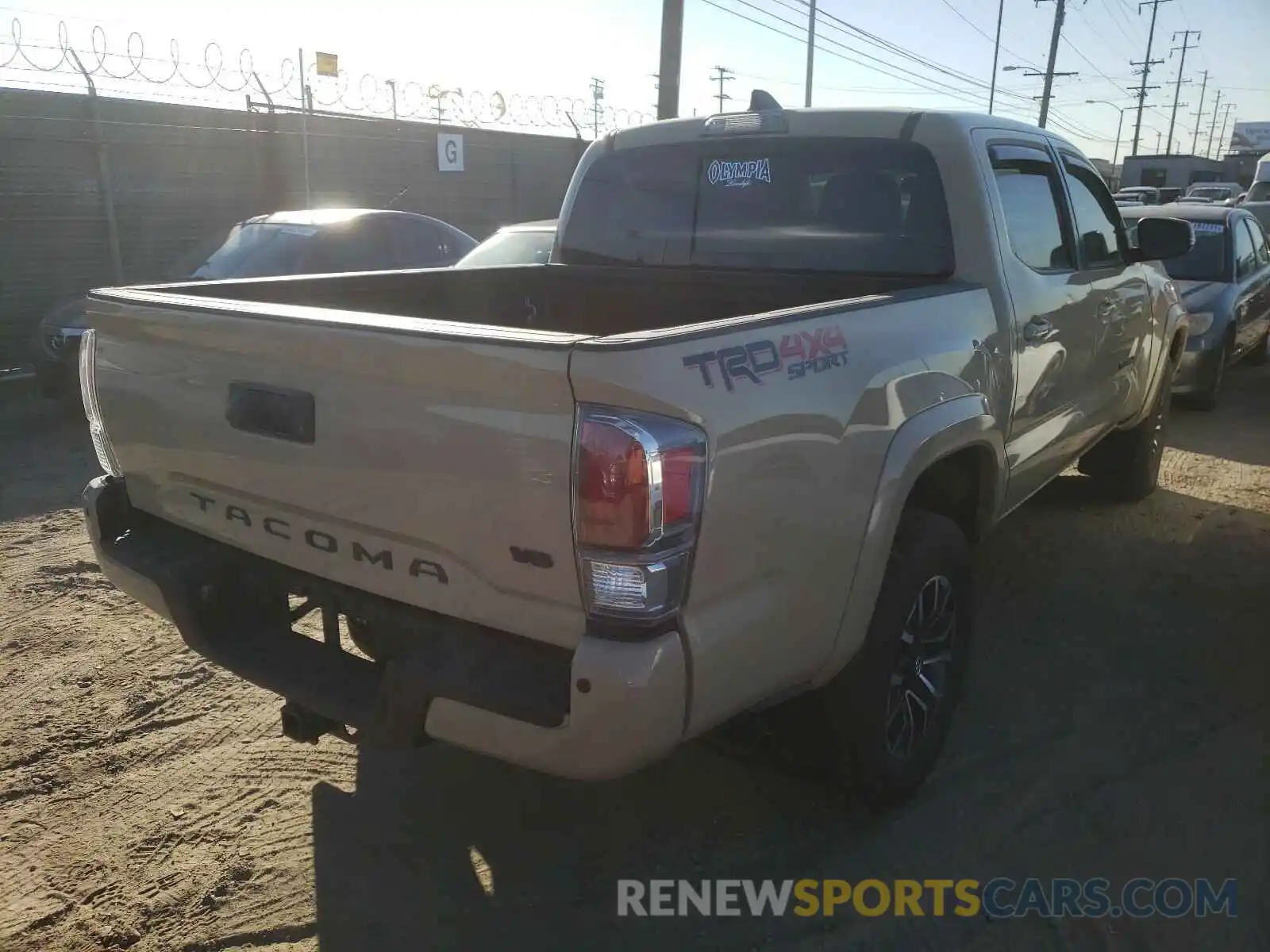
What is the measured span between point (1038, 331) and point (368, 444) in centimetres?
250

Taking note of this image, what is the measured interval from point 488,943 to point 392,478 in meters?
1.20

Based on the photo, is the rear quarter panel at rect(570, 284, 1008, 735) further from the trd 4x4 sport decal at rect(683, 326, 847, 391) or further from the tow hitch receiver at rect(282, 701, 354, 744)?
the tow hitch receiver at rect(282, 701, 354, 744)

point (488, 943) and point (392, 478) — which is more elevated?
point (392, 478)

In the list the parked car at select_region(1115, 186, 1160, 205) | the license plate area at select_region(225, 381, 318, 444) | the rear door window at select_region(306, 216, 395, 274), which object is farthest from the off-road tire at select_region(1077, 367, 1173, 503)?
the parked car at select_region(1115, 186, 1160, 205)

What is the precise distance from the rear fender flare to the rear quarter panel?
0.09ft

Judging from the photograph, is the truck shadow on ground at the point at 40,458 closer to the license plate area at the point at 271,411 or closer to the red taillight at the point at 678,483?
the license plate area at the point at 271,411

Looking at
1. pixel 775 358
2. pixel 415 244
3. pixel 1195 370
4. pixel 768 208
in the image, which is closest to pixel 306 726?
pixel 775 358

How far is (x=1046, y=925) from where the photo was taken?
2600 mm

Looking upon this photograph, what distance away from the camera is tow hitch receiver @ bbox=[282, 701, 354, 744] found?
262 cm

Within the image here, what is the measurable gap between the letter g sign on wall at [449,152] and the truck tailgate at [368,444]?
14367 mm

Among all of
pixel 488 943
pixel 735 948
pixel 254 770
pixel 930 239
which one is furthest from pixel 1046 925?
pixel 254 770

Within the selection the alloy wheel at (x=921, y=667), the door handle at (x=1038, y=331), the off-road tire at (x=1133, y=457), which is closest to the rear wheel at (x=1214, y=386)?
the off-road tire at (x=1133, y=457)

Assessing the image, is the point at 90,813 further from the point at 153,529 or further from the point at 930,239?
the point at 930,239

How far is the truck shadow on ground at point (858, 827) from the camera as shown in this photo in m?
2.57
